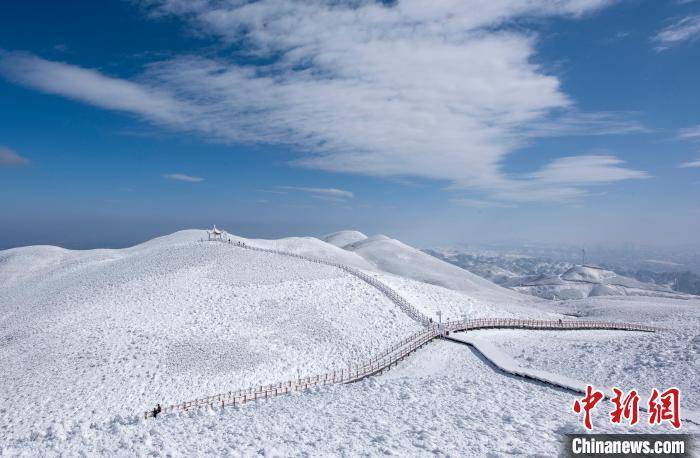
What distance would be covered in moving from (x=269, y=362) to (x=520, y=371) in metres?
18.8

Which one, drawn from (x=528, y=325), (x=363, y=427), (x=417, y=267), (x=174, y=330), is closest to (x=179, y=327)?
(x=174, y=330)

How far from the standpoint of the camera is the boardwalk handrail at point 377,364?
26.2 meters

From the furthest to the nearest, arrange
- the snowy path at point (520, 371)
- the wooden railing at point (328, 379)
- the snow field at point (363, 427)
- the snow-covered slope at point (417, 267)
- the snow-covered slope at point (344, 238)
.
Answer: the snow-covered slope at point (344, 238) → the snow-covered slope at point (417, 267) → the wooden railing at point (328, 379) → the snowy path at point (520, 371) → the snow field at point (363, 427)

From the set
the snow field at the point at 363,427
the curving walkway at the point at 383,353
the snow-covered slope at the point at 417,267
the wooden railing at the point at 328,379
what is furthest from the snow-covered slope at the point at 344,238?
the snow field at the point at 363,427

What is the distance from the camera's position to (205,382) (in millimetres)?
30344

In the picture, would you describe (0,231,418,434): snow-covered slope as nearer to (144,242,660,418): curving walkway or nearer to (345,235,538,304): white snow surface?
(144,242,660,418): curving walkway

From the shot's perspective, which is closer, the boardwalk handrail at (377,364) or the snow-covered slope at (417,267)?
the boardwalk handrail at (377,364)

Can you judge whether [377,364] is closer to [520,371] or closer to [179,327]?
[520,371]

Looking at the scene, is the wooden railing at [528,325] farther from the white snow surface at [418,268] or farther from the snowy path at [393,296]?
the white snow surface at [418,268]

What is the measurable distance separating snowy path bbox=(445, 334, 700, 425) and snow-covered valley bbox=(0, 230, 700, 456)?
1134 millimetres

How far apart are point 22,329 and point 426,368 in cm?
3832

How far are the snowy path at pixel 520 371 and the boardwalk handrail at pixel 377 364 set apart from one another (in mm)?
2551

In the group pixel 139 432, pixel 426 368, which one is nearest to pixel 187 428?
pixel 139 432

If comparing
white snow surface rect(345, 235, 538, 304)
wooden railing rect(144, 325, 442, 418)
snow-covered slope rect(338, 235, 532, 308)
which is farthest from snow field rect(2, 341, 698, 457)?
snow-covered slope rect(338, 235, 532, 308)
